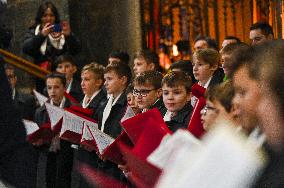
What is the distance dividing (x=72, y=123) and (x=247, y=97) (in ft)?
16.5

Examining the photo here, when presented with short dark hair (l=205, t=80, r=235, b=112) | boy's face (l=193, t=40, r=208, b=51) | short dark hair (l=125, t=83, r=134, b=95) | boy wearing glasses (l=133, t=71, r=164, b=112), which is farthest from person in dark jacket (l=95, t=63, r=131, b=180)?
short dark hair (l=205, t=80, r=235, b=112)

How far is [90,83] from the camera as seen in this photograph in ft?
28.1

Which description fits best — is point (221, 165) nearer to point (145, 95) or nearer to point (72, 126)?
point (145, 95)

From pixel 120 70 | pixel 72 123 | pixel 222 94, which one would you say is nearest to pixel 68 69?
pixel 120 70

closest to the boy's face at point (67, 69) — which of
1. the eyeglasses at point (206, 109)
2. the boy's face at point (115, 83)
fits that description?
the boy's face at point (115, 83)

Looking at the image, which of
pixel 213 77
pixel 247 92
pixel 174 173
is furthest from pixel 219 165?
pixel 213 77

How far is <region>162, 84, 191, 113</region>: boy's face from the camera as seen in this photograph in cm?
596

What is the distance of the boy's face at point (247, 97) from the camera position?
2.00m

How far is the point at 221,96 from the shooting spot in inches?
160

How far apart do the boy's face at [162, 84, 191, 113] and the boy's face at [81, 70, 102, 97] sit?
8.27ft

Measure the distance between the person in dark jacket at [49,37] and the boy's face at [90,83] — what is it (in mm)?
1497

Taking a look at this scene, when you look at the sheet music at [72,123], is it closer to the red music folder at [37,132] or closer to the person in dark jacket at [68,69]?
the red music folder at [37,132]

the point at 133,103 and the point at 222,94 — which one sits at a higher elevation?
the point at 222,94

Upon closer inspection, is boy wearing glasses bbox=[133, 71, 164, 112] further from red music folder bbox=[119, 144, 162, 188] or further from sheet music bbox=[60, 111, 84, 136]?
red music folder bbox=[119, 144, 162, 188]
